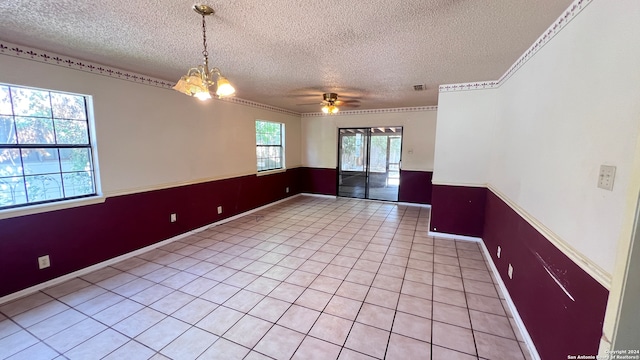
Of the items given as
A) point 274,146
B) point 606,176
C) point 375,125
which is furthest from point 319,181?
point 606,176

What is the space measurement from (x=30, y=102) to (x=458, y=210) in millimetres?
5454

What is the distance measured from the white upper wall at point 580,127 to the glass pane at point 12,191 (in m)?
4.23

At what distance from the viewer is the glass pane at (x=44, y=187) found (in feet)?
8.34

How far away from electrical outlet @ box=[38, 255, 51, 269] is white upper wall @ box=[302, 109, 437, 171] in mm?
5380

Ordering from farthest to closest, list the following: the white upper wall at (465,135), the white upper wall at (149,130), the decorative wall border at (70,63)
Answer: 1. the white upper wall at (465,135)
2. the white upper wall at (149,130)
3. the decorative wall border at (70,63)

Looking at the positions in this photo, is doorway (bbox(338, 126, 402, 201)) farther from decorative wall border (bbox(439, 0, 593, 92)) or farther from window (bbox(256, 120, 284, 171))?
decorative wall border (bbox(439, 0, 593, 92))

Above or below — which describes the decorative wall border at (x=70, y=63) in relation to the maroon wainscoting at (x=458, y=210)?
above

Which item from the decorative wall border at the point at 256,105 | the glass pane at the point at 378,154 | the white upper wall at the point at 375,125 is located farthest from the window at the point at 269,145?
Result: the glass pane at the point at 378,154

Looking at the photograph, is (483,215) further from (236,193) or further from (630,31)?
(236,193)

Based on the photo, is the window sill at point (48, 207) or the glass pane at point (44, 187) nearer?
the window sill at point (48, 207)

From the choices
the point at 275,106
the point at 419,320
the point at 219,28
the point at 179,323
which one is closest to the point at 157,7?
the point at 219,28

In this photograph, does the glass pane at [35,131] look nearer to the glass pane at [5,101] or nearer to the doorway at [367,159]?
the glass pane at [5,101]

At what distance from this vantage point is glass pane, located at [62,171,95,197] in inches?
110

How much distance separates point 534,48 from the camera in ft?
7.15
